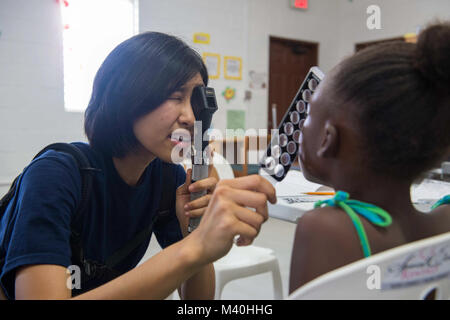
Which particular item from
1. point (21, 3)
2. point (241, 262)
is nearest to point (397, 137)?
point (241, 262)

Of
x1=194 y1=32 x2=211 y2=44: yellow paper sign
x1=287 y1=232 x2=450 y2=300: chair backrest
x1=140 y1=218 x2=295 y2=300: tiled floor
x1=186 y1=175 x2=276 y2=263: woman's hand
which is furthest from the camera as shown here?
x1=194 y1=32 x2=211 y2=44: yellow paper sign

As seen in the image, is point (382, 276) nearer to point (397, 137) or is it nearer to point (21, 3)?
point (397, 137)

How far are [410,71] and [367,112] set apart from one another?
7 centimetres

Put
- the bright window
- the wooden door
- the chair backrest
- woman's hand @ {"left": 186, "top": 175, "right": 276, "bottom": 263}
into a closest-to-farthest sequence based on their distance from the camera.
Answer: the chair backrest < woman's hand @ {"left": 186, "top": 175, "right": 276, "bottom": 263} < the bright window < the wooden door

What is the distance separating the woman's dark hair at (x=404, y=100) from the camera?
49 centimetres

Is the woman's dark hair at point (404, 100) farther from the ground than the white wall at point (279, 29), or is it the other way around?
the white wall at point (279, 29)

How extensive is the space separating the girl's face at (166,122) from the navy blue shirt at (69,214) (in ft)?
0.38

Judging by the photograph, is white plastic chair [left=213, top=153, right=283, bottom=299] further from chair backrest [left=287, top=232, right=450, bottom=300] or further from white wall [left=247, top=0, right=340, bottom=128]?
white wall [left=247, top=0, right=340, bottom=128]

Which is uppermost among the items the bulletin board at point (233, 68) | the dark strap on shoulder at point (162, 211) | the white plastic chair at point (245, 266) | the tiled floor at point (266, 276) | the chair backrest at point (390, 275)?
the bulletin board at point (233, 68)

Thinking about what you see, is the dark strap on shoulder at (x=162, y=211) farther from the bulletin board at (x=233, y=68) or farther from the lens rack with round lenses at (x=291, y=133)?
the bulletin board at (x=233, y=68)

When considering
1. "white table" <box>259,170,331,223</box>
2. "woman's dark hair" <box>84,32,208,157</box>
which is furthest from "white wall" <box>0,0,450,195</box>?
"woman's dark hair" <box>84,32,208,157</box>

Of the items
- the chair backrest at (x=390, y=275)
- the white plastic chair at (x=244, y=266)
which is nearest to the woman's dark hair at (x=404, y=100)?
the chair backrest at (x=390, y=275)

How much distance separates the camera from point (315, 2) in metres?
5.93

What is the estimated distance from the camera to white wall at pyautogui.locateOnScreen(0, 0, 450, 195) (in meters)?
3.36
